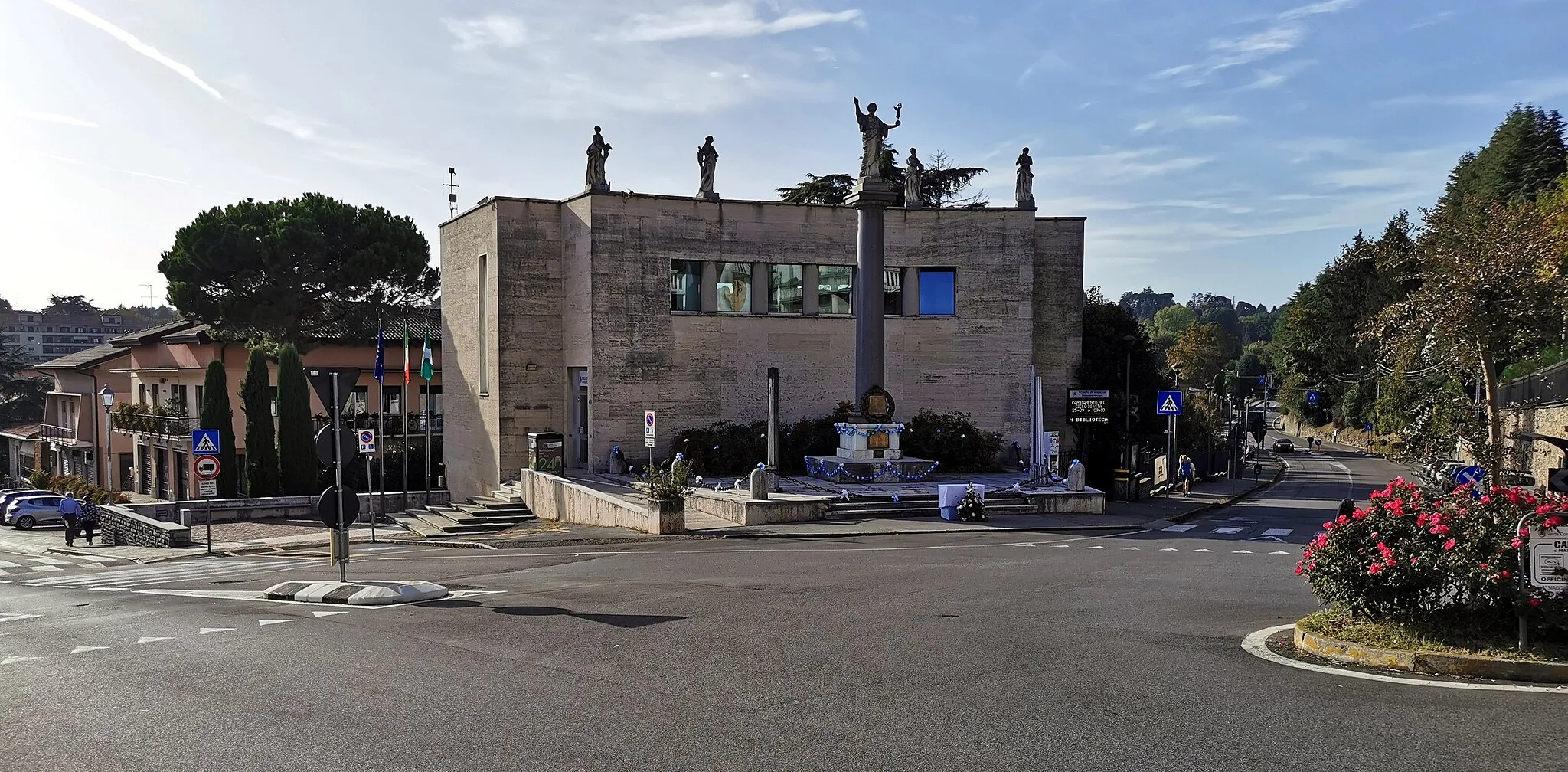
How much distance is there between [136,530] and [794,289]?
20653 millimetres

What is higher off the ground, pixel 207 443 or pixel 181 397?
pixel 181 397

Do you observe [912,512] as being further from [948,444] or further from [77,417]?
[77,417]

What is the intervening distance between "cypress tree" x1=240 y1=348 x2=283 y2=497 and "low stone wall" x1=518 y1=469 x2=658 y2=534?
47.8 feet

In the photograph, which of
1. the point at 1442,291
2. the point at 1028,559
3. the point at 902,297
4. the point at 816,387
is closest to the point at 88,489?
the point at 816,387

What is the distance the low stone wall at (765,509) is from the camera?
24266 millimetres

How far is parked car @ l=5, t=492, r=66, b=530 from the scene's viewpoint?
140 ft

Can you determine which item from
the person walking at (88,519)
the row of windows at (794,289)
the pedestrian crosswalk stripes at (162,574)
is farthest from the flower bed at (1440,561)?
the person walking at (88,519)

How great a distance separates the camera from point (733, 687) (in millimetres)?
8688

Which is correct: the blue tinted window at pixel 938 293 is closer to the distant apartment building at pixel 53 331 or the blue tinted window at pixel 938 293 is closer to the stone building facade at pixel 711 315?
the stone building facade at pixel 711 315

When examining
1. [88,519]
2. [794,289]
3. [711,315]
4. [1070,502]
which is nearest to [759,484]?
[1070,502]

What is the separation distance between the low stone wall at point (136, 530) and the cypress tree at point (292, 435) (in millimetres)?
6864

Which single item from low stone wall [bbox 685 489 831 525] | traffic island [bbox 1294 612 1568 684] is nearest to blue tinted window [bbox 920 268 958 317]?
low stone wall [bbox 685 489 831 525]

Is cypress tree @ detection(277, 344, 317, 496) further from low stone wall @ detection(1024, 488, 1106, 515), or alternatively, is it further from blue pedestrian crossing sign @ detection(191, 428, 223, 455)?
low stone wall @ detection(1024, 488, 1106, 515)

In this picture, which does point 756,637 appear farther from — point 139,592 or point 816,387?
point 816,387
